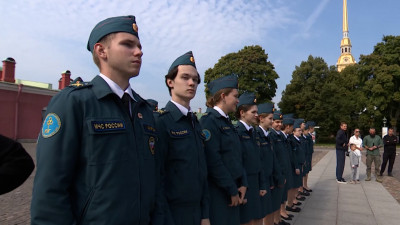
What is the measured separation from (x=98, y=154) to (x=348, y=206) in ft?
23.8

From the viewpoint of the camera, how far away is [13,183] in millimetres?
1285

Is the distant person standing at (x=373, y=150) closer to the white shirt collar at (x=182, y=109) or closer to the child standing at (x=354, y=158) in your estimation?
the child standing at (x=354, y=158)

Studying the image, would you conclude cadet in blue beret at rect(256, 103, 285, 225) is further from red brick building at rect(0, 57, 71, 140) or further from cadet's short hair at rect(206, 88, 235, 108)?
red brick building at rect(0, 57, 71, 140)

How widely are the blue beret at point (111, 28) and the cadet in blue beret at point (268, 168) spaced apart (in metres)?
3.15

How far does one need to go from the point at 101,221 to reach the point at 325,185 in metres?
9.95

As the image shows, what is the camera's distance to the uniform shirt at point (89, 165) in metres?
1.39

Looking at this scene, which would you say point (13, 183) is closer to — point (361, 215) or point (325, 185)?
point (361, 215)

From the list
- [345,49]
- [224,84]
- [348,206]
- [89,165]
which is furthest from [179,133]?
[345,49]

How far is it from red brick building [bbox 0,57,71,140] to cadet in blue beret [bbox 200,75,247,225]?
21978 mm

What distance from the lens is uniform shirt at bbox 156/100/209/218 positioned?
2.45 m

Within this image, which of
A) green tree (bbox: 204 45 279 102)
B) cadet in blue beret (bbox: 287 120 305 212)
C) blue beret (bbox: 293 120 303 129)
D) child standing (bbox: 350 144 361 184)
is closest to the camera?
cadet in blue beret (bbox: 287 120 305 212)

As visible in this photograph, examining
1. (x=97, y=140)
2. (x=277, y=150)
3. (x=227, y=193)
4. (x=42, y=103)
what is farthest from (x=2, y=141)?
(x=42, y=103)

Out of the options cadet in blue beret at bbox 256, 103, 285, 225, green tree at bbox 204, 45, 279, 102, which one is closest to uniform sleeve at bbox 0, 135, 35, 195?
cadet in blue beret at bbox 256, 103, 285, 225

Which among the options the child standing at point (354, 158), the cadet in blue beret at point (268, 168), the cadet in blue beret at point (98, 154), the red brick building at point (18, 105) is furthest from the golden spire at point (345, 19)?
the cadet in blue beret at point (98, 154)
